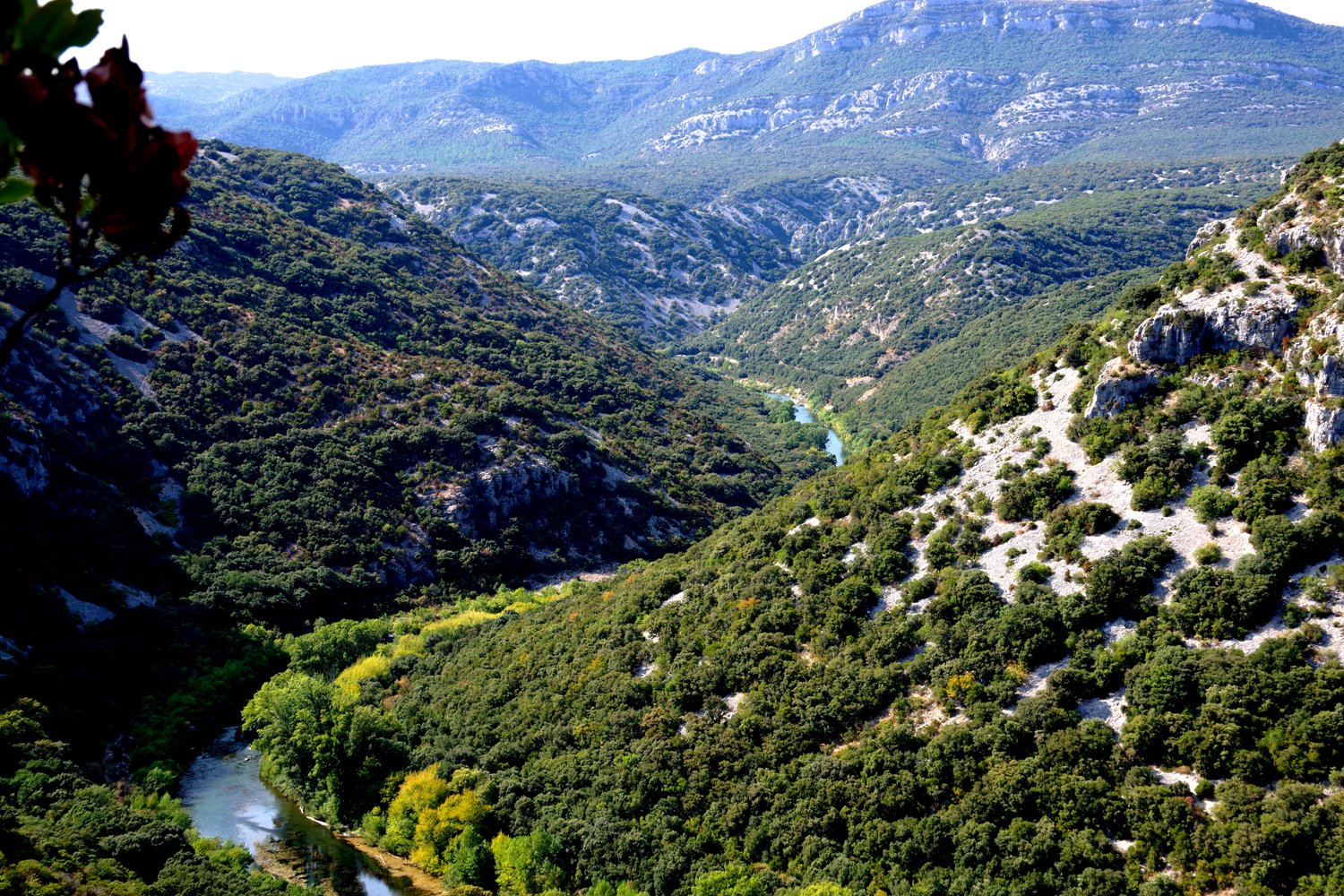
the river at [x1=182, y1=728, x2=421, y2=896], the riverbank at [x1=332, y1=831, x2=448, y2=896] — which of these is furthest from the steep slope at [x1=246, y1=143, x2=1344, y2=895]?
the river at [x1=182, y1=728, x2=421, y2=896]

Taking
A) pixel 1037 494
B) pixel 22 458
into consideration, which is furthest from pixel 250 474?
pixel 1037 494

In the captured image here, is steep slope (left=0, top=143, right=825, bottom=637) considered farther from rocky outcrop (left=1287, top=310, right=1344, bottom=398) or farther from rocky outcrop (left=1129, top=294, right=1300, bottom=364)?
rocky outcrop (left=1287, top=310, right=1344, bottom=398)

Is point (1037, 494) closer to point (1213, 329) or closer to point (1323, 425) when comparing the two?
point (1213, 329)

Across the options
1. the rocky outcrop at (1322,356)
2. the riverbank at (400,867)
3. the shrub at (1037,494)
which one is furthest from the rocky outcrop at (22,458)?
the rocky outcrop at (1322,356)

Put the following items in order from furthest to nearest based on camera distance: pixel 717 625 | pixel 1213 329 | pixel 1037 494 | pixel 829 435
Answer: pixel 829 435, pixel 717 625, pixel 1037 494, pixel 1213 329

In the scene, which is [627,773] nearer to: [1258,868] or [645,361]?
[1258,868]

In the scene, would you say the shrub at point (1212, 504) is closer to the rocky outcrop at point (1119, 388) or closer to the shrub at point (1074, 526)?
the shrub at point (1074, 526)
